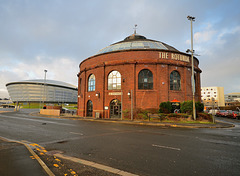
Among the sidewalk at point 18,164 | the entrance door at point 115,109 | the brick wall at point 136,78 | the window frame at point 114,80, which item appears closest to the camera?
the sidewalk at point 18,164

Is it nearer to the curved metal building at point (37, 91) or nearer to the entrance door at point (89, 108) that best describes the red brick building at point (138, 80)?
the entrance door at point (89, 108)

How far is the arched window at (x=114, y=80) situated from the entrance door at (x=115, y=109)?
2.51m

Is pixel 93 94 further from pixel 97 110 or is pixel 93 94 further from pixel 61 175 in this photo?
→ pixel 61 175

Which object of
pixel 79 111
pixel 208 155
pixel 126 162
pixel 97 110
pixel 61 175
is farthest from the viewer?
pixel 79 111

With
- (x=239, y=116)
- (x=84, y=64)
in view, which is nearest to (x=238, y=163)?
(x=239, y=116)

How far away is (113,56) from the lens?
27719mm

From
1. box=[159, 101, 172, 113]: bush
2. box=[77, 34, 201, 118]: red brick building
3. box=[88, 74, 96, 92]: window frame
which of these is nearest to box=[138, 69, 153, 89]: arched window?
box=[77, 34, 201, 118]: red brick building

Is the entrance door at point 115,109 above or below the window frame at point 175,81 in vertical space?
below

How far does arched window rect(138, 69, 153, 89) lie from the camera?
25.5 m

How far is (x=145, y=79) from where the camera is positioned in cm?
2570

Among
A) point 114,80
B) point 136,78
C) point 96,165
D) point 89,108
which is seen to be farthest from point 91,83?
point 96,165

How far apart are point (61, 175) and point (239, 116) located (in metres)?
33.8

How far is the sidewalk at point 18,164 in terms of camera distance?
14.2 feet

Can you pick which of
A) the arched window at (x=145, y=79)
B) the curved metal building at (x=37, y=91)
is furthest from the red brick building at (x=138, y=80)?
the curved metal building at (x=37, y=91)
